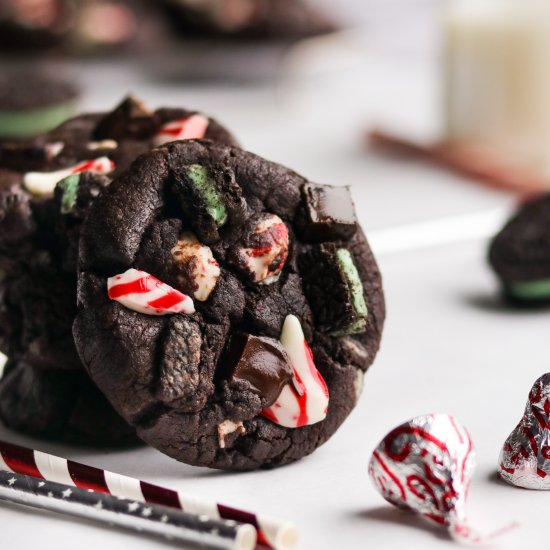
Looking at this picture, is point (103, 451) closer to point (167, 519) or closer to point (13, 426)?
point (13, 426)

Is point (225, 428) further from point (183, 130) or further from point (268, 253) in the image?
point (183, 130)

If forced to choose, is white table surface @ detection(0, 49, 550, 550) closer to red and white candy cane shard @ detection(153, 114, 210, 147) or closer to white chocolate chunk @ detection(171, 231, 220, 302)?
white chocolate chunk @ detection(171, 231, 220, 302)

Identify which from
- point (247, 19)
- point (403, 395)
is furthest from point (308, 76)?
point (403, 395)

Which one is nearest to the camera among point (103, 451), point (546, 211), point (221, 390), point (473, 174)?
point (221, 390)

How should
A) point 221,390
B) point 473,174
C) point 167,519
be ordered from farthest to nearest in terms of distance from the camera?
point 473,174 < point 221,390 < point 167,519

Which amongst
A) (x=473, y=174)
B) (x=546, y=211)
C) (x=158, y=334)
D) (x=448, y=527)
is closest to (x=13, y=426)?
(x=158, y=334)

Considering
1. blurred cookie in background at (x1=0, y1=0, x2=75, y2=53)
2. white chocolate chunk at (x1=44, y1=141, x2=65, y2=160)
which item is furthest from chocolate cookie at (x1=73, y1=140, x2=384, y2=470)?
blurred cookie in background at (x1=0, y1=0, x2=75, y2=53)
